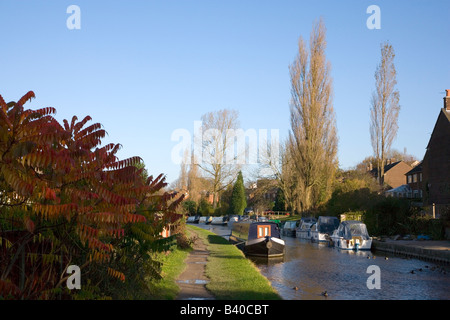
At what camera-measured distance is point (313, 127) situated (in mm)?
54125

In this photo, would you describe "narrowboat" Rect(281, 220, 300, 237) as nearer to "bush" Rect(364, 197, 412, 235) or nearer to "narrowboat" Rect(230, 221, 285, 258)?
"bush" Rect(364, 197, 412, 235)

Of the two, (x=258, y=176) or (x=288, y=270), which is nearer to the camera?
(x=288, y=270)

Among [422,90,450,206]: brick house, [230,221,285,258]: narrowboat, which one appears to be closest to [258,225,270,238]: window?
[230,221,285,258]: narrowboat

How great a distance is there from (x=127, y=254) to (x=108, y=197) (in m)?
4.14

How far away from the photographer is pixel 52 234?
797cm

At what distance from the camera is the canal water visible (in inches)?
653

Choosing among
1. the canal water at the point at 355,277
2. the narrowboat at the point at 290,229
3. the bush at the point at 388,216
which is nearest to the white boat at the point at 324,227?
the bush at the point at 388,216

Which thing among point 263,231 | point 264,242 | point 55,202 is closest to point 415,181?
point 263,231

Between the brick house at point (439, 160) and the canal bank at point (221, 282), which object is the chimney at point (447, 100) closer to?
the brick house at point (439, 160)

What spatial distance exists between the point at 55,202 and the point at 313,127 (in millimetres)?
48576

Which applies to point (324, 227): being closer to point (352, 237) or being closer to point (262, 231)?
point (352, 237)
